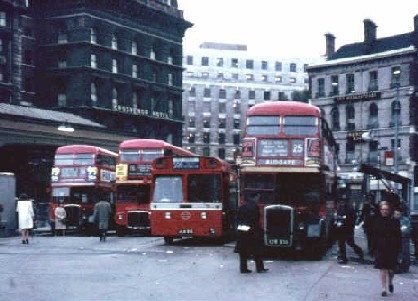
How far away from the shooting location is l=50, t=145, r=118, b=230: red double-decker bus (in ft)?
115

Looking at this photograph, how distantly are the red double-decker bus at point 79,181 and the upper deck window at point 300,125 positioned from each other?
15.3 m

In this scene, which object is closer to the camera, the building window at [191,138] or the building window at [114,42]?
the building window at [114,42]

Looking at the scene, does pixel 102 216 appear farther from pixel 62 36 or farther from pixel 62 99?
pixel 62 36

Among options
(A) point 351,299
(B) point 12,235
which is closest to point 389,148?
(B) point 12,235

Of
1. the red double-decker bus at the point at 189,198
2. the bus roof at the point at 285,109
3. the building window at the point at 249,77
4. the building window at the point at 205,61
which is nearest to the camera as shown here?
the bus roof at the point at 285,109

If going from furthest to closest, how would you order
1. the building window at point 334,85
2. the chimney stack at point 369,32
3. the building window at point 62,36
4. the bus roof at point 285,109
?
the building window at point 62,36
the building window at point 334,85
the chimney stack at point 369,32
the bus roof at point 285,109

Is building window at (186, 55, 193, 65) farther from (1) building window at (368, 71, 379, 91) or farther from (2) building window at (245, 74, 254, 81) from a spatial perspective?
(1) building window at (368, 71, 379, 91)

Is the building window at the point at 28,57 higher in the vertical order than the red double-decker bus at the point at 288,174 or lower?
higher

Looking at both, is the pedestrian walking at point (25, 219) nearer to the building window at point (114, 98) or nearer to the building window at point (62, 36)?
the building window at point (114, 98)

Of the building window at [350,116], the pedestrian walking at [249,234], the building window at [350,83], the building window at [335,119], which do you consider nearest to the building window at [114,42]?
the building window at [335,119]

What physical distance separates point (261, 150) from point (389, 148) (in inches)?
1698

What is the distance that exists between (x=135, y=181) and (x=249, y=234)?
16.8 metres

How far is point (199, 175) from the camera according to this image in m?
26.0

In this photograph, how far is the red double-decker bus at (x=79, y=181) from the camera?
35.1m
